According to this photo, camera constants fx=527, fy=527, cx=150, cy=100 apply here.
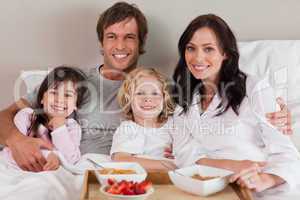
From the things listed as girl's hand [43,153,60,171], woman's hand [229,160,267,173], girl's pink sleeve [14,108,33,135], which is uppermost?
girl's pink sleeve [14,108,33,135]

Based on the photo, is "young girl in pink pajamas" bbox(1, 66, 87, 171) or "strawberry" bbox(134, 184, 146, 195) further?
"young girl in pink pajamas" bbox(1, 66, 87, 171)

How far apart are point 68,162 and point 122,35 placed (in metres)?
0.55

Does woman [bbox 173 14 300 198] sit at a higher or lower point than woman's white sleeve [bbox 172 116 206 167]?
higher

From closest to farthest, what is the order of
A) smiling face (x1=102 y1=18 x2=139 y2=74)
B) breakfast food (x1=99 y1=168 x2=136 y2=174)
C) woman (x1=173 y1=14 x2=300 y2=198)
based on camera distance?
breakfast food (x1=99 y1=168 x2=136 y2=174) → woman (x1=173 y1=14 x2=300 y2=198) → smiling face (x1=102 y1=18 x2=139 y2=74)

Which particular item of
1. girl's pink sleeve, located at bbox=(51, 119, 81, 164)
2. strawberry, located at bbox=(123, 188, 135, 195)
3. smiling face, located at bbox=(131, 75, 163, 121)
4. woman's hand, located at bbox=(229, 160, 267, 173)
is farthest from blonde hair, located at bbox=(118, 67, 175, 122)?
strawberry, located at bbox=(123, 188, 135, 195)

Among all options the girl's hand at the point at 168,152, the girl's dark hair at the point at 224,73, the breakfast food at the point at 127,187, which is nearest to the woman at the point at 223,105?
the girl's dark hair at the point at 224,73

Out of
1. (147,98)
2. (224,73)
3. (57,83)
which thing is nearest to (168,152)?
(147,98)

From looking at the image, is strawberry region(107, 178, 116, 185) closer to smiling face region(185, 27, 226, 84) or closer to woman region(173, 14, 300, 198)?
woman region(173, 14, 300, 198)

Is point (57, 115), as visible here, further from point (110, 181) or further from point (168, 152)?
point (110, 181)

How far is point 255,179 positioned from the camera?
56.4 inches

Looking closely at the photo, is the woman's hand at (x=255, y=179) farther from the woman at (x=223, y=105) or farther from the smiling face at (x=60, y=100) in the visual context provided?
the smiling face at (x=60, y=100)

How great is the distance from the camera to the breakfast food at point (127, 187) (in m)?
1.32

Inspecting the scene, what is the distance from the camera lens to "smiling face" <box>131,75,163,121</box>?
5.94 ft

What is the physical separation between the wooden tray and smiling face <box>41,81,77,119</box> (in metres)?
0.47
